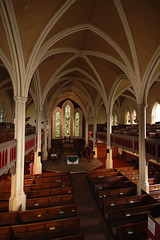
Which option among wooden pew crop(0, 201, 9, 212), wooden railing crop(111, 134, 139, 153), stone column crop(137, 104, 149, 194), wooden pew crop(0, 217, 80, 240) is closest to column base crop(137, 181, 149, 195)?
stone column crop(137, 104, 149, 194)

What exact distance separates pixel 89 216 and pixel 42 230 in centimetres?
280

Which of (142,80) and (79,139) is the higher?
(142,80)

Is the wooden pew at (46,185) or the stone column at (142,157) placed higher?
the stone column at (142,157)

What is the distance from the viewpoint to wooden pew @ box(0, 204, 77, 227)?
18.6ft

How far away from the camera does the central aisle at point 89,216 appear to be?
583cm

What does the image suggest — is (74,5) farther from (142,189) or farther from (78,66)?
(142,189)

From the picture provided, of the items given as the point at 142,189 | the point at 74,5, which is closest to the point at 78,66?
the point at 74,5

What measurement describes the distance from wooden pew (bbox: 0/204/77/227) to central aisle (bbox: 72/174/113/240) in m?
0.83

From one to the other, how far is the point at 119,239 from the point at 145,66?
8.71 meters

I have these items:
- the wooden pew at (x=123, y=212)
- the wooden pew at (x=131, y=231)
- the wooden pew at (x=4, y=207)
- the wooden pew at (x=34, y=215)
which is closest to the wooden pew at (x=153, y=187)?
the wooden pew at (x=123, y=212)

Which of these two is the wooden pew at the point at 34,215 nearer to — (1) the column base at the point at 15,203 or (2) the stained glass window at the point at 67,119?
(1) the column base at the point at 15,203

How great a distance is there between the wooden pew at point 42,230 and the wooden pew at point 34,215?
0.83m

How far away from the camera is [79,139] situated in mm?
26359


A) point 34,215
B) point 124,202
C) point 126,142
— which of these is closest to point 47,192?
point 34,215
